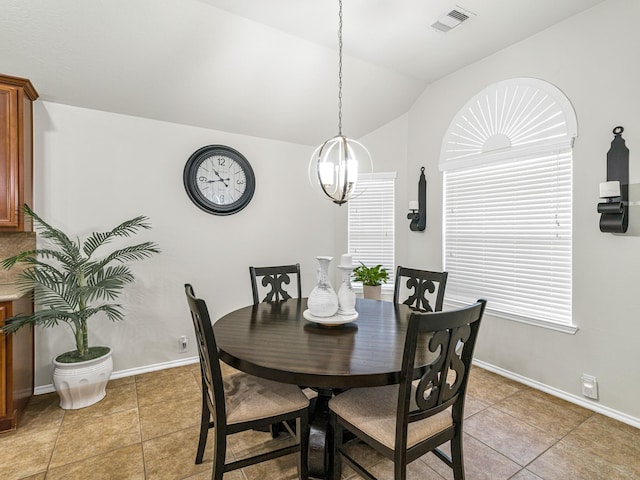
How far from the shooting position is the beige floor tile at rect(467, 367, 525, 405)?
9.01 ft

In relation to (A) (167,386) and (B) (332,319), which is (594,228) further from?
(A) (167,386)

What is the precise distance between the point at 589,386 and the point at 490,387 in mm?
693

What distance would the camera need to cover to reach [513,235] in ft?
10.1

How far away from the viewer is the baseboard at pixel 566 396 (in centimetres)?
237

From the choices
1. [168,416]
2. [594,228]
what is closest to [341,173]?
[594,228]

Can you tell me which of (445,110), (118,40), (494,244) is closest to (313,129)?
(445,110)

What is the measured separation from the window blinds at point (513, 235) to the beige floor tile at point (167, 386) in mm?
2734

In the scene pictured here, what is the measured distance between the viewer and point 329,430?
1891 mm

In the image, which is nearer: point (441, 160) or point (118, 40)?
point (118, 40)

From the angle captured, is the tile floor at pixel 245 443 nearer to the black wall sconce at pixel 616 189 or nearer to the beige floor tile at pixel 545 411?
the beige floor tile at pixel 545 411

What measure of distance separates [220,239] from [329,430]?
2377 millimetres

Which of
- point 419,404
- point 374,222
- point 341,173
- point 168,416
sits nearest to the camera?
point 419,404

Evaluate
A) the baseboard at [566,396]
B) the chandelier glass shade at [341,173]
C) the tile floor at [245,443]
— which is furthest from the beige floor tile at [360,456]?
the baseboard at [566,396]

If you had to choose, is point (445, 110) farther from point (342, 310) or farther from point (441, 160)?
point (342, 310)
